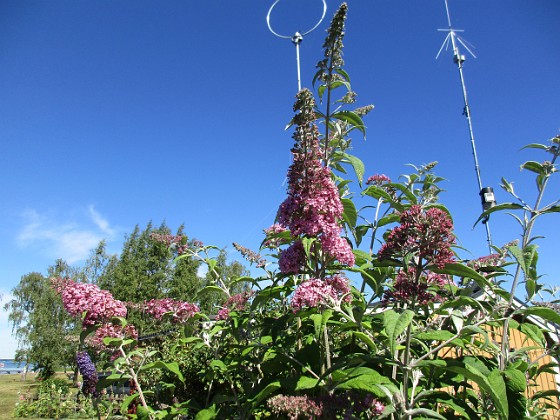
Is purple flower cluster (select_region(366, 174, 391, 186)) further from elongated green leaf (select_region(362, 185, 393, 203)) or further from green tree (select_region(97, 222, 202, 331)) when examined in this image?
green tree (select_region(97, 222, 202, 331))

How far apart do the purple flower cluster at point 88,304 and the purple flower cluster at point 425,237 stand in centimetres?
218

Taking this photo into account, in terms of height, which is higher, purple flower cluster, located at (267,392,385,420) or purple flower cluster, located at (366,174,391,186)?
purple flower cluster, located at (366,174,391,186)

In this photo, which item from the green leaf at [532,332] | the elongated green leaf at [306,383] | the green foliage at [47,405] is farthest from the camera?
the green foliage at [47,405]

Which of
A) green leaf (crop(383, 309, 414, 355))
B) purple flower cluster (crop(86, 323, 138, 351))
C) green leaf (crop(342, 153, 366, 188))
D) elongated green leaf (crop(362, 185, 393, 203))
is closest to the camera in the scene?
green leaf (crop(383, 309, 414, 355))

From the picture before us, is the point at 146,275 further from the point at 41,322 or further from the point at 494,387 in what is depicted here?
the point at 494,387

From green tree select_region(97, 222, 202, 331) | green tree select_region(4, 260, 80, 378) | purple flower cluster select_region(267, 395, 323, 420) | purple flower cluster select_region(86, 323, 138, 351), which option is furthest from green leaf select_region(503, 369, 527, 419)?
green tree select_region(4, 260, 80, 378)

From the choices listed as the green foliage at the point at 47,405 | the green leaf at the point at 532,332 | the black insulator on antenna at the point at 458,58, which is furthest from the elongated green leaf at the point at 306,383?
the green foliage at the point at 47,405

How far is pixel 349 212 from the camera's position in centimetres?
250

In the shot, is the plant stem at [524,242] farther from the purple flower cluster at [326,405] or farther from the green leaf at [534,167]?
the purple flower cluster at [326,405]

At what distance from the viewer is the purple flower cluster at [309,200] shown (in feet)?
6.77

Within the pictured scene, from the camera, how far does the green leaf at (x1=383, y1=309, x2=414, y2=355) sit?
1401 millimetres

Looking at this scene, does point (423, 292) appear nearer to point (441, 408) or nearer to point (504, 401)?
point (504, 401)

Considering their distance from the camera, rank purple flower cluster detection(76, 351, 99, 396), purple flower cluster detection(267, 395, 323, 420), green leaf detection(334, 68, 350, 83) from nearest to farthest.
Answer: purple flower cluster detection(267, 395, 323, 420)
green leaf detection(334, 68, 350, 83)
purple flower cluster detection(76, 351, 99, 396)

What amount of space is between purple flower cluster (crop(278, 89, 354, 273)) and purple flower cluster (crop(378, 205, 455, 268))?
295mm
